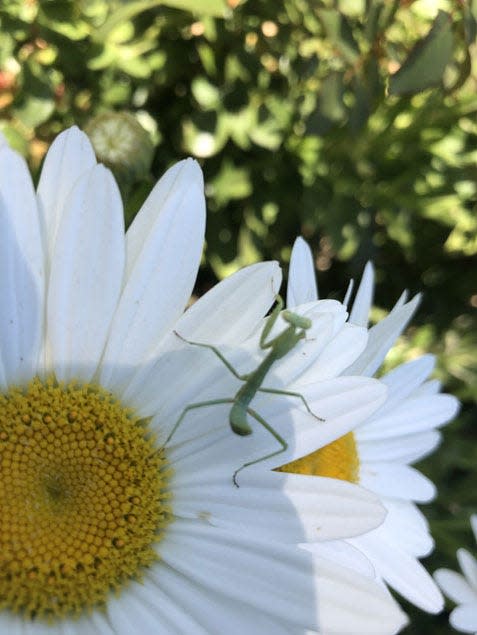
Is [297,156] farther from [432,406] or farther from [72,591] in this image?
[72,591]

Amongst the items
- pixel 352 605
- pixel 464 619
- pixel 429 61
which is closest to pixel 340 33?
pixel 429 61

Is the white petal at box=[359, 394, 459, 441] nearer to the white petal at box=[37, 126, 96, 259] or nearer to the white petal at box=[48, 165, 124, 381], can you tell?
the white petal at box=[48, 165, 124, 381]

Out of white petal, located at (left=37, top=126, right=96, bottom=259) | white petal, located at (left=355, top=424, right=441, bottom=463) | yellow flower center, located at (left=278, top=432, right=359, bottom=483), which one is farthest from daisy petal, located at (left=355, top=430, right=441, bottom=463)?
white petal, located at (left=37, top=126, right=96, bottom=259)

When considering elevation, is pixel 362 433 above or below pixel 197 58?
below

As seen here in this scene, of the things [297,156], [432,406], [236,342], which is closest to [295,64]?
[297,156]

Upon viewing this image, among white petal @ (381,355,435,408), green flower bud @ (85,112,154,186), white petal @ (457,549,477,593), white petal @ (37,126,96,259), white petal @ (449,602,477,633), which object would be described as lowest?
white petal @ (457,549,477,593)

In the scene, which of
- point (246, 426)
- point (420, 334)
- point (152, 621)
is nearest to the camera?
point (246, 426)

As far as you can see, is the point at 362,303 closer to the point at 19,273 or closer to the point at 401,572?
the point at 401,572
